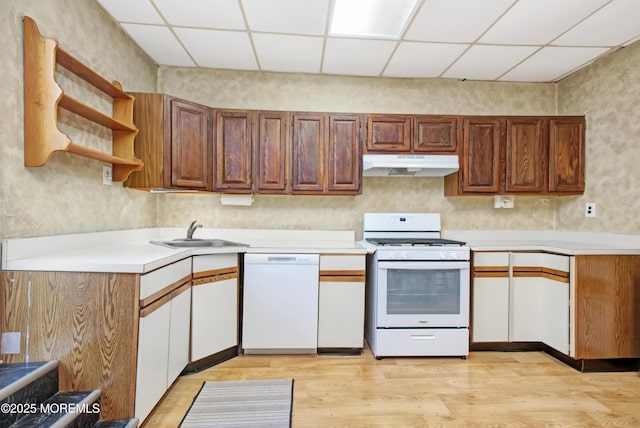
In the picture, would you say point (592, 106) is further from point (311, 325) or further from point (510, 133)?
point (311, 325)

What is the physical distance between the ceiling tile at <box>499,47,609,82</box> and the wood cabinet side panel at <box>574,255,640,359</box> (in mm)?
1703

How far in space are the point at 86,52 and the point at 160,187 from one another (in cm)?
98

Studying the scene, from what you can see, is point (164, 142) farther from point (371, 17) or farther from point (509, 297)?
point (509, 297)

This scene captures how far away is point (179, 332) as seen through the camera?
2141 millimetres

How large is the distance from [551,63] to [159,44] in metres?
3.43

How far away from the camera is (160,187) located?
8.37ft

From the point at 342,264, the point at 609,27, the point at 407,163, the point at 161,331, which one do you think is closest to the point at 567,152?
the point at 609,27

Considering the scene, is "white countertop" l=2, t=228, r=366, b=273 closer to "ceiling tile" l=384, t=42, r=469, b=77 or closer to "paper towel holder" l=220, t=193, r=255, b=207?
"paper towel holder" l=220, t=193, r=255, b=207

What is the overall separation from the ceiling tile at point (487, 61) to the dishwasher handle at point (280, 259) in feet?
7.20

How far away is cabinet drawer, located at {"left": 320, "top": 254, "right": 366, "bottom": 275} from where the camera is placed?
8.74 feet

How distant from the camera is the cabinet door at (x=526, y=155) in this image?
300 centimetres

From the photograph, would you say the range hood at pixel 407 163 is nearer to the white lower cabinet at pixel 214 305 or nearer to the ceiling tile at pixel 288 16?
the ceiling tile at pixel 288 16

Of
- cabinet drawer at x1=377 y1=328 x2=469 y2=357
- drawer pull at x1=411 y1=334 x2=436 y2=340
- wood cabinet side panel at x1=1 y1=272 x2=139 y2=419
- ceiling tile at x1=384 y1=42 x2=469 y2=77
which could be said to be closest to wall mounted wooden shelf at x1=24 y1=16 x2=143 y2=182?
wood cabinet side panel at x1=1 y1=272 x2=139 y2=419

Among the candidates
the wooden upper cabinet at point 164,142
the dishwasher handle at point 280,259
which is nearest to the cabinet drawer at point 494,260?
the dishwasher handle at point 280,259
